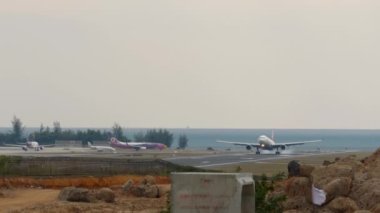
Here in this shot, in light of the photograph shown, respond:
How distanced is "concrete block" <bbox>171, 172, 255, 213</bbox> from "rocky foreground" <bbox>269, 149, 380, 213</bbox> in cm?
1265

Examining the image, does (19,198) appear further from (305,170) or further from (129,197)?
(305,170)

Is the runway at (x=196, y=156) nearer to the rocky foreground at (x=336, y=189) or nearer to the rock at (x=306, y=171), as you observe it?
the rock at (x=306, y=171)

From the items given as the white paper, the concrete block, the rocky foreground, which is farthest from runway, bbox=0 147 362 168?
the concrete block

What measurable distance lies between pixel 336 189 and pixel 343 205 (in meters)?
0.83

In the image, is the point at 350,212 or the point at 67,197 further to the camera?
the point at 67,197

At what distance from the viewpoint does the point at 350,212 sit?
25531 mm

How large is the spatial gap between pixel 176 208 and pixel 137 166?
47.3 metres

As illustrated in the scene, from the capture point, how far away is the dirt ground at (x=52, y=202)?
32.8 metres

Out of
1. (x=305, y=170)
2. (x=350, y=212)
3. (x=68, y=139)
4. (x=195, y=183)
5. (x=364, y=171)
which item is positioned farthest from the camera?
(x=68, y=139)

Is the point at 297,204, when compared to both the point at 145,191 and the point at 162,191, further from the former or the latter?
the point at 162,191

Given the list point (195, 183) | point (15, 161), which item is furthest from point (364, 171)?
point (15, 161)

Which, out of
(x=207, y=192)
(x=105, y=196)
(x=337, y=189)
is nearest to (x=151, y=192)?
(x=105, y=196)

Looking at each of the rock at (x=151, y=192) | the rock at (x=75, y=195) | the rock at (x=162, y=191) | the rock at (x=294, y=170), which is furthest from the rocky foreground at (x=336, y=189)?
the rock at (x=162, y=191)

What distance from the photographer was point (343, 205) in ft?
84.6
